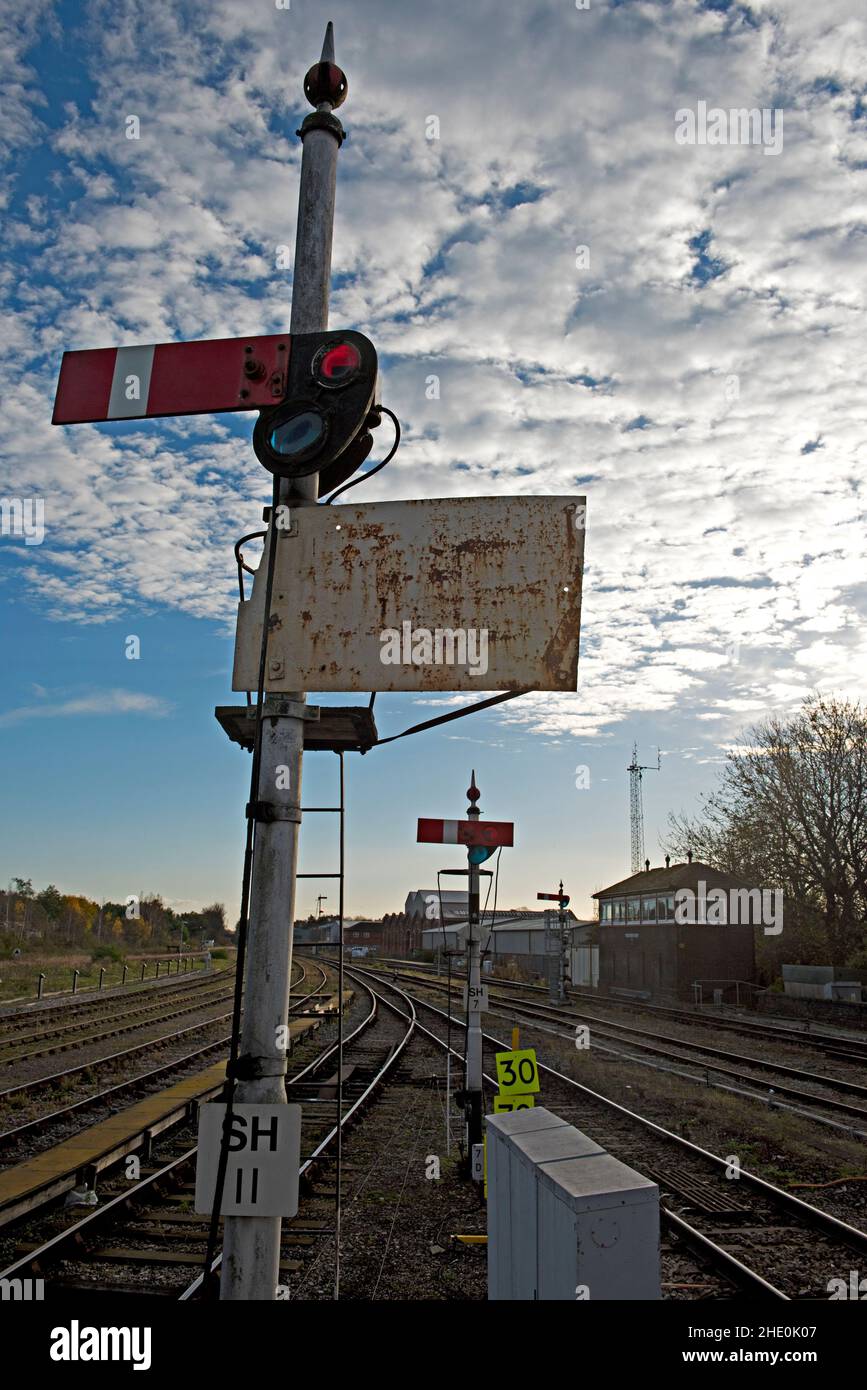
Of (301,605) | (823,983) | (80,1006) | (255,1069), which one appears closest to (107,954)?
(80,1006)

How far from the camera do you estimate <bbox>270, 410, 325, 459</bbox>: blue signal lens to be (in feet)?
9.77

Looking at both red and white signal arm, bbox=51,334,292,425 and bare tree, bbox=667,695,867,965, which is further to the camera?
bare tree, bbox=667,695,867,965

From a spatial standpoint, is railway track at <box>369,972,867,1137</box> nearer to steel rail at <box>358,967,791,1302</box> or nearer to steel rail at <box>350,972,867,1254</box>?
steel rail at <box>350,972,867,1254</box>

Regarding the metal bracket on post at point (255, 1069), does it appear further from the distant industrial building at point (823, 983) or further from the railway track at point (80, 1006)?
the distant industrial building at point (823, 983)

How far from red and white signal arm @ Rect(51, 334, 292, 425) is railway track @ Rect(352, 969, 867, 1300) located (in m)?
6.35

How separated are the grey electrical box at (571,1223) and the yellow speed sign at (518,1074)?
362 cm

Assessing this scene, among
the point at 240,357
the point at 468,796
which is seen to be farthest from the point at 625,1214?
the point at 468,796

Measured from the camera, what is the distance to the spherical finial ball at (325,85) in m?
3.35

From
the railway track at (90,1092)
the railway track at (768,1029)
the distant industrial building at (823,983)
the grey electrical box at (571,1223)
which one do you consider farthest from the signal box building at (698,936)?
the grey electrical box at (571,1223)

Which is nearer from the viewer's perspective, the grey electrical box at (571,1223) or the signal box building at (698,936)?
the grey electrical box at (571,1223)

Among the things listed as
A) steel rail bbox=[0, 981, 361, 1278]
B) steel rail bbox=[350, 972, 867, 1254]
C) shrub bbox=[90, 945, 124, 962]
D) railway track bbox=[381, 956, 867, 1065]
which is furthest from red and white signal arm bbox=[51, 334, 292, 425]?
shrub bbox=[90, 945, 124, 962]

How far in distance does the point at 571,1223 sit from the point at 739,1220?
5.89 metres

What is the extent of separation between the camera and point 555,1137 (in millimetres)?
4406
